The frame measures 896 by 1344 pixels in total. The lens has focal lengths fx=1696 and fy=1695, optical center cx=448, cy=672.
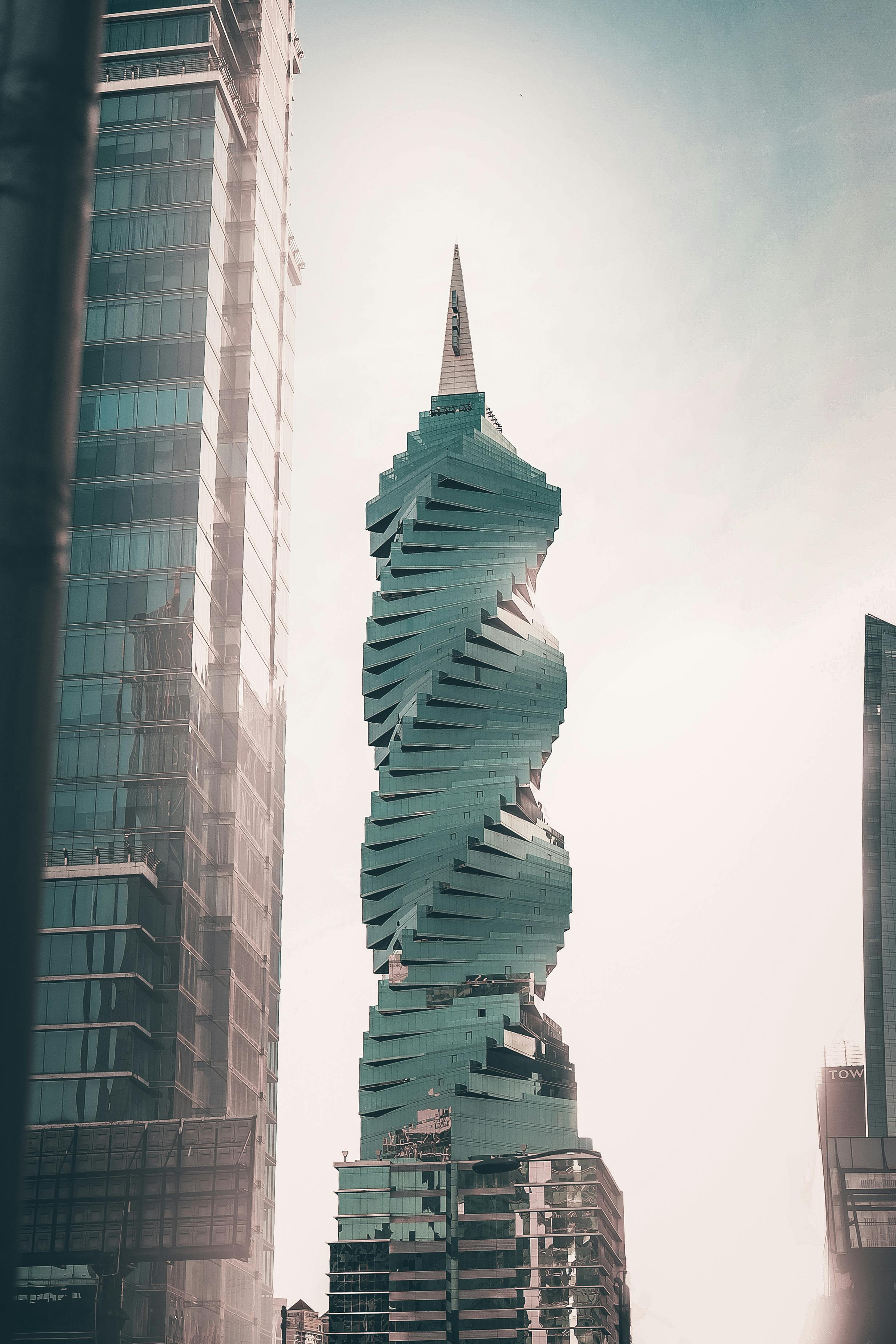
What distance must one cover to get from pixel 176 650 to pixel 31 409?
13594cm

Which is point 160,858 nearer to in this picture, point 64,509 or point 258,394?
point 258,394

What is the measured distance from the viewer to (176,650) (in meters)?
141

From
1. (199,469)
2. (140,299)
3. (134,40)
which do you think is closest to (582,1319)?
(199,469)

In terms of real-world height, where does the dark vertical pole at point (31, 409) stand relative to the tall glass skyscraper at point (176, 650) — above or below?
below

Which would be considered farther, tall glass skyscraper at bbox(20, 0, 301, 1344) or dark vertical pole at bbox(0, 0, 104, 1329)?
tall glass skyscraper at bbox(20, 0, 301, 1344)

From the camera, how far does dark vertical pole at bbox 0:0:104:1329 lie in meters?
6.66

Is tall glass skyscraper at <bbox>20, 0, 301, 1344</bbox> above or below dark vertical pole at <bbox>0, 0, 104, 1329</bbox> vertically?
above

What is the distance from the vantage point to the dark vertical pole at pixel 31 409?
6.66m

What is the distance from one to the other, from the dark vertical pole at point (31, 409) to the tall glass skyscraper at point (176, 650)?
111109 millimetres

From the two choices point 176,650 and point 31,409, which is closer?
point 31,409

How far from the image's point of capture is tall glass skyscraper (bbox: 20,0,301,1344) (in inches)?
4862

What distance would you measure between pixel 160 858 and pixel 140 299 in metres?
53.7

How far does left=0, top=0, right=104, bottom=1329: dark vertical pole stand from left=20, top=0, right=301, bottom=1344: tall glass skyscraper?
111109mm

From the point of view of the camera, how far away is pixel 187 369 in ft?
498
